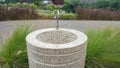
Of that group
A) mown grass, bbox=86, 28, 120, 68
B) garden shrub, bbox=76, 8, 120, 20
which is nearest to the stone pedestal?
mown grass, bbox=86, 28, 120, 68

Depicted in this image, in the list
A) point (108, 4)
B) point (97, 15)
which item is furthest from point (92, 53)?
point (108, 4)

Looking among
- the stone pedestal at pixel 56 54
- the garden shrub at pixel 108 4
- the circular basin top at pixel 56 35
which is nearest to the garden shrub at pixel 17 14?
the garden shrub at pixel 108 4

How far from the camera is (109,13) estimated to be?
6.57 metres

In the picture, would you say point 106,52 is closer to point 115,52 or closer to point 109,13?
point 115,52

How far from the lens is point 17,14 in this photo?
20.1 ft

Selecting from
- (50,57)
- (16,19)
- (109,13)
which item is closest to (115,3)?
(109,13)

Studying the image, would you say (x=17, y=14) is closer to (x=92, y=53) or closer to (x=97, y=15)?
(x=97, y=15)

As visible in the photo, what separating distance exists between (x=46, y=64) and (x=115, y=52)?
1.00 meters

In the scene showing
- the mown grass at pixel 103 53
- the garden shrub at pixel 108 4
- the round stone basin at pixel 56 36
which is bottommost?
the garden shrub at pixel 108 4

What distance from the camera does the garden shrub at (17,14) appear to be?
241 inches

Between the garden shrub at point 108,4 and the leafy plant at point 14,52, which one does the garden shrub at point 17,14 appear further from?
the leafy plant at point 14,52

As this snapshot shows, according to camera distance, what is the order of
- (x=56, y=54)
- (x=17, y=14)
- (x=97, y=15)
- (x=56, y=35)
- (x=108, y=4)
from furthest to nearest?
1. (x=108, y=4)
2. (x=97, y=15)
3. (x=17, y=14)
4. (x=56, y=35)
5. (x=56, y=54)

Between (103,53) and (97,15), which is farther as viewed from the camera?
(97,15)

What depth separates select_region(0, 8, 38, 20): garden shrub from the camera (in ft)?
20.1
